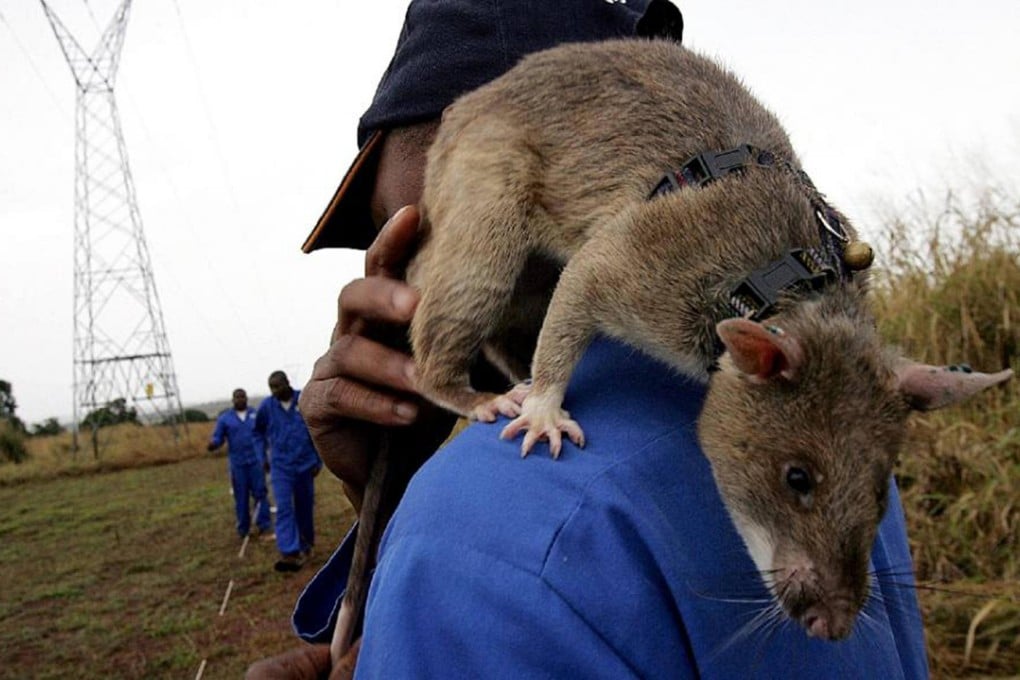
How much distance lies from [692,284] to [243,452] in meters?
13.1

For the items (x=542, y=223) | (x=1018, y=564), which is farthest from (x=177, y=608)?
(x=542, y=223)

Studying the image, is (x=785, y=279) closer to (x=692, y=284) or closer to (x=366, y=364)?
(x=692, y=284)

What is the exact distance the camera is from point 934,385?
1831 millimetres

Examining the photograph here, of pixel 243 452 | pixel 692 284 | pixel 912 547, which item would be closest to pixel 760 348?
pixel 692 284

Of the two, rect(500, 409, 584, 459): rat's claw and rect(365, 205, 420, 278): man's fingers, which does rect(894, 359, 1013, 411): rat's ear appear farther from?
rect(365, 205, 420, 278): man's fingers

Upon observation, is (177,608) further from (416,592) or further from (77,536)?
(416,592)

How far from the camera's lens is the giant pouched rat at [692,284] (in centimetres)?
178

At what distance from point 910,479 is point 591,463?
5.43 meters

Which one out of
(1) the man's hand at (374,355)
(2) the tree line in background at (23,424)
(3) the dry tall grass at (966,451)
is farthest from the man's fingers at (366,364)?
(2) the tree line in background at (23,424)

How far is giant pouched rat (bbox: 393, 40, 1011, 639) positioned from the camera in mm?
1784

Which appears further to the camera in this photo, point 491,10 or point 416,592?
point 491,10

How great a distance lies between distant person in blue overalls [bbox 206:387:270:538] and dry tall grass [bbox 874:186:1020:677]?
32.9 feet

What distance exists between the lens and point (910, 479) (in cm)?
621

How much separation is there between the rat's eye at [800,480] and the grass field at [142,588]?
7.43m
